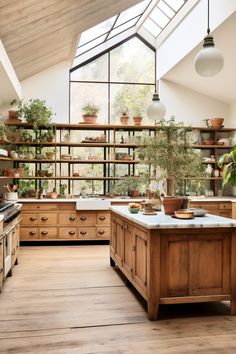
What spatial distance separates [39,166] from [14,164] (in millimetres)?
504

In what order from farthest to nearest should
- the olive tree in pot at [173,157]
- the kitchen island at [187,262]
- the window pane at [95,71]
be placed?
the window pane at [95,71]
the olive tree in pot at [173,157]
the kitchen island at [187,262]

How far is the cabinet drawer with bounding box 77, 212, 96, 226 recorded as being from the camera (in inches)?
271

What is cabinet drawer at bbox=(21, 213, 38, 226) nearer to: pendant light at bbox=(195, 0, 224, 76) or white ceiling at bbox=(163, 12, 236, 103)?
white ceiling at bbox=(163, 12, 236, 103)

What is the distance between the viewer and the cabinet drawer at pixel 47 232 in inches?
267

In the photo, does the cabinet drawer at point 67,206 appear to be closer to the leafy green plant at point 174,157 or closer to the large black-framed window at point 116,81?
the large black-framed window at point 116,81

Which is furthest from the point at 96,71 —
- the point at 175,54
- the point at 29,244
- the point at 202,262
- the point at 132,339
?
the point at 132,339

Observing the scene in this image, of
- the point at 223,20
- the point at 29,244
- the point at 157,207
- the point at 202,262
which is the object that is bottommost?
the point at 29,244

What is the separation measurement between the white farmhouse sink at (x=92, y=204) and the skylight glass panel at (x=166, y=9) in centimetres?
371

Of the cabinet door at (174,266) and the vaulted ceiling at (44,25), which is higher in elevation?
the vaulted ceiling at (44,25)

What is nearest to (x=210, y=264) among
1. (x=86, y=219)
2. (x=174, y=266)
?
(x=174, y=266)

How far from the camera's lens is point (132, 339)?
2.80m

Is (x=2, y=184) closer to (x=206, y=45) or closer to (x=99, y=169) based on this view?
(x=99, y=169)

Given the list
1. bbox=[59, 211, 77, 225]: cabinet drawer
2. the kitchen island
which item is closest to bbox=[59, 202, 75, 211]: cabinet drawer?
bbox=[59, 211, 77, 225]: cabinet drawer

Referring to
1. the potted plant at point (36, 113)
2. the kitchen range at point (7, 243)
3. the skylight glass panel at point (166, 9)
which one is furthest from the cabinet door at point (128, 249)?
the skylight glass panel at point (166, 9)
